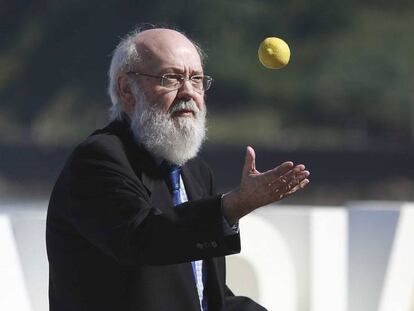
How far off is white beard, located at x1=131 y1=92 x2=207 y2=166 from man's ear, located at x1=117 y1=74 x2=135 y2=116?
0.05 metres

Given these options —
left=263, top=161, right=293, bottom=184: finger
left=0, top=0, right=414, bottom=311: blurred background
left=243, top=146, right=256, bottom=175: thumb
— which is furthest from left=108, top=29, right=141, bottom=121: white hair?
left=0, top=0, right=414, bottom=311: blurred background

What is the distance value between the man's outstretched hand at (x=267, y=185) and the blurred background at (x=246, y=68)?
27.7m

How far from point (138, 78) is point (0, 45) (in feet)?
104

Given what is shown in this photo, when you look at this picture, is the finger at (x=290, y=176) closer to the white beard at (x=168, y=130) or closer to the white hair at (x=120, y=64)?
the white beard at (x=168, y=130)

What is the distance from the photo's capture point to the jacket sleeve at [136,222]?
3.16 metres

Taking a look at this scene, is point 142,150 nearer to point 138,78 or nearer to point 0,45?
point 138,78

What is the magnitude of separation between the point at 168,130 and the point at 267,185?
0.50 metres

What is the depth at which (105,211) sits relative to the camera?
3.25m

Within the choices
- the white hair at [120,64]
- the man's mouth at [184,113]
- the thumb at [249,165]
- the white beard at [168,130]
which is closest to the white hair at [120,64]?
the white hair at [120,64]

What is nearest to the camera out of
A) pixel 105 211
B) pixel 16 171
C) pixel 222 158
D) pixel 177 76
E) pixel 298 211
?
pixel 105 211

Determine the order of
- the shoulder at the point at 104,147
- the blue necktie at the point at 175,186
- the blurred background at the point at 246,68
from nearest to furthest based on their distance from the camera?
the shoulder at the point at 104,147
the blue necktie at the point at 175,186
the blurred background at the point at 246,68

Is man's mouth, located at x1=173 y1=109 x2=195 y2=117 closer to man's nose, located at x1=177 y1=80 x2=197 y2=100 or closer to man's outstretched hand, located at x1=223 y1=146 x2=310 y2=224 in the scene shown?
man's nose, located at x1=177 y1=80 x2=197 y2=100

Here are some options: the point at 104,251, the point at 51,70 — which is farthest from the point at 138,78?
the point at 51,70

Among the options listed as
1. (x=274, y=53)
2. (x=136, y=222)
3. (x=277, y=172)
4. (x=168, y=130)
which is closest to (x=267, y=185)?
(x=277, y=172)
